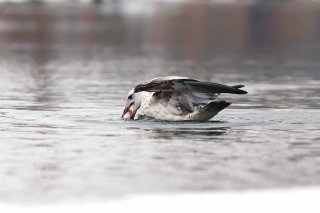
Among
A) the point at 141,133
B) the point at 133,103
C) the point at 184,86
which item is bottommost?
the point at 141,133

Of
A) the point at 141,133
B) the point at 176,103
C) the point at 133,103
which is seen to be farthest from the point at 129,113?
the point at 141,133

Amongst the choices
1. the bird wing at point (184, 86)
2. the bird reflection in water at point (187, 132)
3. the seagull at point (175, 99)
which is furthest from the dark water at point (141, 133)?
the bird wing at point (184, 86)

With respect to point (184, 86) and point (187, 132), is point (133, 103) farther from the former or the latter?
point (187, 132)

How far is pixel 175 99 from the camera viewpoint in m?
16.7

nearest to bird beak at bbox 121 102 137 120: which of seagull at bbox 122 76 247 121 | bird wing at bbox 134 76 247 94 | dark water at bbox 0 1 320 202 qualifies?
seagull at bbox 122 76 247 121

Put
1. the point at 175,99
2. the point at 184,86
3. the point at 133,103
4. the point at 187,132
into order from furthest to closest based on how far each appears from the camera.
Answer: the point at 133,103 < the point at 175,99 < the point at 184,86 < the point at 187,132

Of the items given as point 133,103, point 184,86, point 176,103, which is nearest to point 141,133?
point 184,86

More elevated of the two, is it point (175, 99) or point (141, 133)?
point (175, 99)

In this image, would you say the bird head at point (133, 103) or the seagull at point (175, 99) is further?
the bird head at point (133, 103)

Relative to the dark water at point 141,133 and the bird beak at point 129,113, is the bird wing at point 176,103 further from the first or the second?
the bird beak at point 129,113

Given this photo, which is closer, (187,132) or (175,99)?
(187,132)

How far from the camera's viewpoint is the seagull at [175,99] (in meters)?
16.2

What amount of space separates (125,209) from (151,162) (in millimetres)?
2842

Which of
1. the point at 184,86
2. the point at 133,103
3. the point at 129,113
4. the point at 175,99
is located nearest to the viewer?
the point at 184,86
